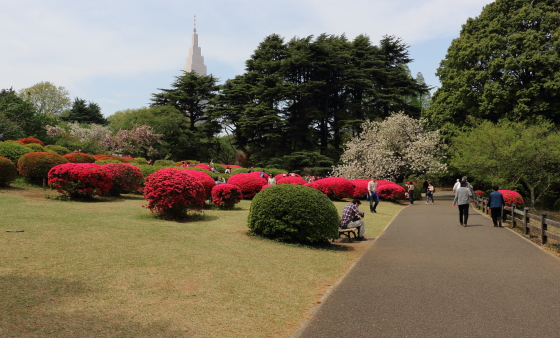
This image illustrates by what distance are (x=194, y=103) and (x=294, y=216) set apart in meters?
45.5

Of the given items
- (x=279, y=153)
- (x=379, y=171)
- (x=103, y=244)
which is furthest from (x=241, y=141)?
(x=103, y=244)

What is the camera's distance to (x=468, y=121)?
33.2m

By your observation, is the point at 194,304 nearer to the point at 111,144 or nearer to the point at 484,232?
the point at 484,232

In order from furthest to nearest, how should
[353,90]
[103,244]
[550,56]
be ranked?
[353,90] < [550,56] < [103,244]

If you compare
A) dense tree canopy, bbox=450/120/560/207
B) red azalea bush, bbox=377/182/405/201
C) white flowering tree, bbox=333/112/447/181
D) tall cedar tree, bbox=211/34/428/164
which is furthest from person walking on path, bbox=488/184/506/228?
tall cedar tree, bbox=211/34/428/164

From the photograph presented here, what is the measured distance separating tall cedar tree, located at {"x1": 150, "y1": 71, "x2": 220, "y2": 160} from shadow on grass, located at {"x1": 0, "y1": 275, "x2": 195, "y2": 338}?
4541 cm

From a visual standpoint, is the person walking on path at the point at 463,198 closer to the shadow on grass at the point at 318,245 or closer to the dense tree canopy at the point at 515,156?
the shadow on grass at the point at 318,245

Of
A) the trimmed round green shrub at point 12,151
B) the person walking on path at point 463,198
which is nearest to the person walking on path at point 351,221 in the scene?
the person walking on path at point 463,198

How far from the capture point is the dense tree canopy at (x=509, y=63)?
28.7 metres

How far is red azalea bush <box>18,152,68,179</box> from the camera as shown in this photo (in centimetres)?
1662

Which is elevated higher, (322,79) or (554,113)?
(322,79)

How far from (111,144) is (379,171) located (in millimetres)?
29150

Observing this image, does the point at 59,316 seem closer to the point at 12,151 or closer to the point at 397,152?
the point at 12,151

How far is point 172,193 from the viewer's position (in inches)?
466
